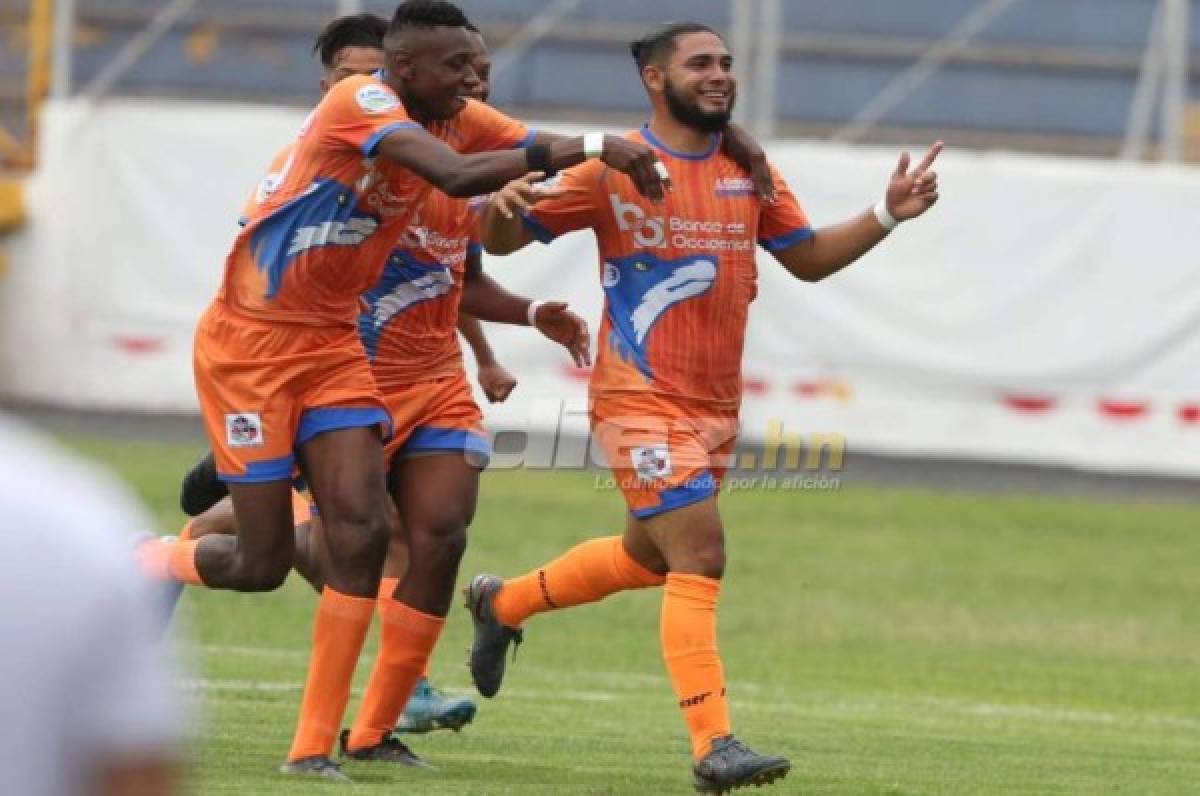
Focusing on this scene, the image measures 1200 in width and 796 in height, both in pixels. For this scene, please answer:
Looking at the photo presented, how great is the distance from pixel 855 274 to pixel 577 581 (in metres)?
11.5

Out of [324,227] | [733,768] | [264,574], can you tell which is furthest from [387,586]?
[733,768]

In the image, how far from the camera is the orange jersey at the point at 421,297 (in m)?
7.61

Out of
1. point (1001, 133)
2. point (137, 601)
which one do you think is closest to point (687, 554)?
point (137, 601)

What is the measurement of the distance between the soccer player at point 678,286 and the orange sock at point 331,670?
0.83 metres

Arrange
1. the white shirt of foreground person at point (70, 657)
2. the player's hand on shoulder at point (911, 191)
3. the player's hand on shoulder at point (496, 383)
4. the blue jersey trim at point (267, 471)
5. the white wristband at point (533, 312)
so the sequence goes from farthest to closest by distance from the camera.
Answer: the player's hand on shoulder at point (496, 383) < the white wristband at point (533, 312) < the player's hand on shoulder at point (911, 191) < the blue jersey trim at point (267, 471) < the white shirt of foreground person at point (70, 657)

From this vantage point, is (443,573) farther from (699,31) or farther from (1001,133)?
(1001,133)

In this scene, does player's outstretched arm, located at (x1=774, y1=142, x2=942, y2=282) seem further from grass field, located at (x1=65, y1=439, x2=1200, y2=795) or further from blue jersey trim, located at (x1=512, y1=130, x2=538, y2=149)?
grass field, located at (x1=65, y1=439, x2=1200, y2=795)

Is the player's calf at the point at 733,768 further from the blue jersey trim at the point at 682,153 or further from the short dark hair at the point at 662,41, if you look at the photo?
the short dark hair at the point at 662,41

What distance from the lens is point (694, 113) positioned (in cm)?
714

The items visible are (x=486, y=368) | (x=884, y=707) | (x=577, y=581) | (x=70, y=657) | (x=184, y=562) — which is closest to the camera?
(x=70, y=657)

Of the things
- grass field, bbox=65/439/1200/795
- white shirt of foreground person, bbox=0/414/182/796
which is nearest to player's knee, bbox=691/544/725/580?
grass field, bbox=65/439/1200/795

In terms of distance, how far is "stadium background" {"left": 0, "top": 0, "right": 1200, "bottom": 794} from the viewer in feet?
57.1

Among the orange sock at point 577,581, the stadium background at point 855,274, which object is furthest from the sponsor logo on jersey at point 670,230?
the stadium background at point 855,274

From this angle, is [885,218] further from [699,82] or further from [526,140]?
[526,140]
